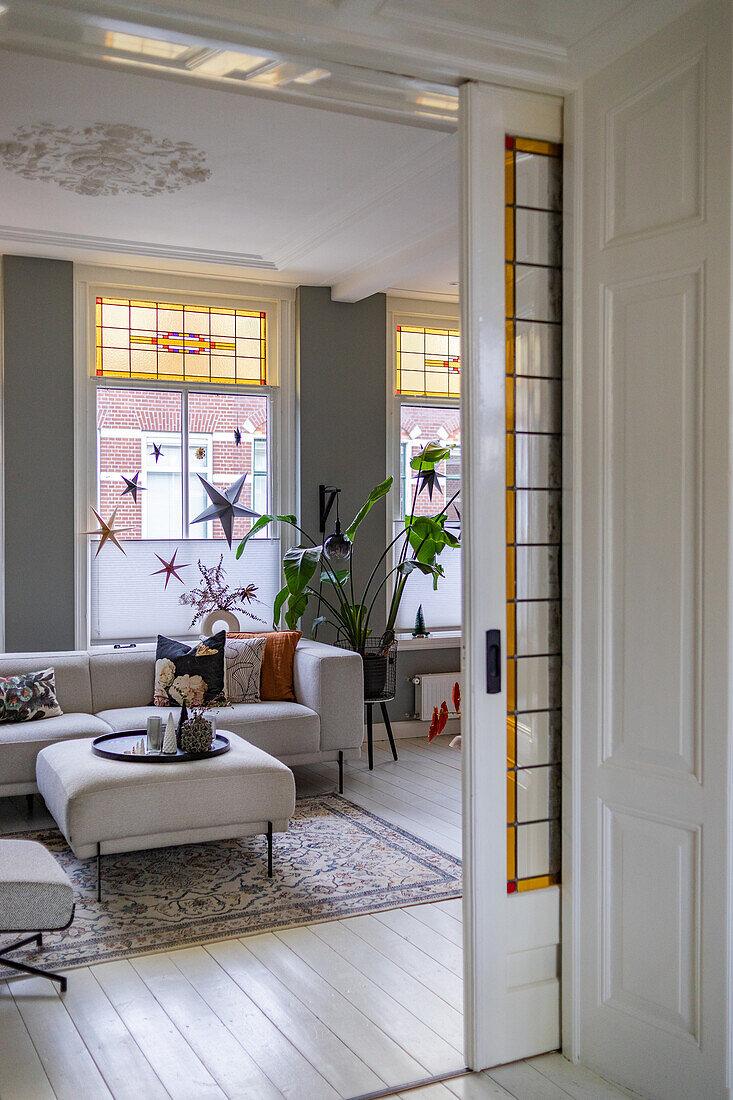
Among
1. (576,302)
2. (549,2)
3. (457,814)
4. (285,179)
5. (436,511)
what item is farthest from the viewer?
(436,511)

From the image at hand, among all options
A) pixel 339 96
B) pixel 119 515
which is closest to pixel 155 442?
pixel 119 515

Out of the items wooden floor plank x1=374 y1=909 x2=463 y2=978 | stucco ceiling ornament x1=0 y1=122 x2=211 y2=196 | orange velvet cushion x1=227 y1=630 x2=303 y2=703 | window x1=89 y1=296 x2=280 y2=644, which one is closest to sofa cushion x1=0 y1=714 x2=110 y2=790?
orange velvet cushion x1=227 y1=630 x2=303 y2=703

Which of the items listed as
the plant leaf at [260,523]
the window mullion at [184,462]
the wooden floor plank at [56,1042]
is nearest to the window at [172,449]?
the window mullion at [184,462]

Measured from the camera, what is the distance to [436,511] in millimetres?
7109

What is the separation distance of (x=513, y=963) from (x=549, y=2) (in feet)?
7.79

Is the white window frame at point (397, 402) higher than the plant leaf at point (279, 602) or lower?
higher

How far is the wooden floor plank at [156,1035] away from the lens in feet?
8.21

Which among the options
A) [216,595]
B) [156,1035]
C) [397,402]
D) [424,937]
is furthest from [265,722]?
[397,402]

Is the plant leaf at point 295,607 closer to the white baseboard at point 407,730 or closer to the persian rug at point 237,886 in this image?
the white baseboard at point 407,730

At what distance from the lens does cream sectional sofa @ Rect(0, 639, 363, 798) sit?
16.8ft

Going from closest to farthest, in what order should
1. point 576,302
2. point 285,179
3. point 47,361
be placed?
point 576,302 < point 285,179 < point 47,361

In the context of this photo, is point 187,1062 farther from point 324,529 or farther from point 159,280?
point 159,280

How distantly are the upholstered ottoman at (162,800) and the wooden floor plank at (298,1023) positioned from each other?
64 cm

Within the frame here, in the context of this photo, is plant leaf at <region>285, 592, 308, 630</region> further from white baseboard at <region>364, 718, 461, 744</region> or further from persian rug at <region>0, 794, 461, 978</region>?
persian rug at <region>0, 794, 461, 978</region>
